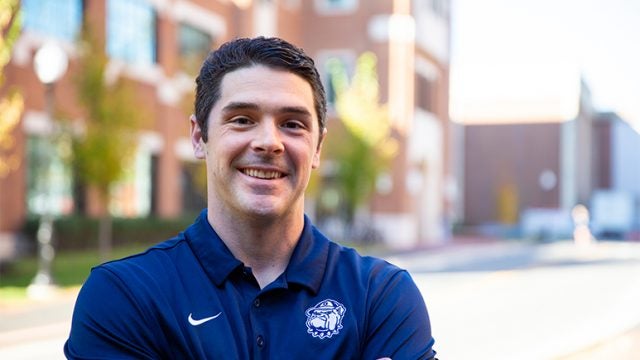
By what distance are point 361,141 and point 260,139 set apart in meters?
Result: 28.6

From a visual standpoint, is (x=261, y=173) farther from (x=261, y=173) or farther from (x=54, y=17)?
(x=54, y=17)

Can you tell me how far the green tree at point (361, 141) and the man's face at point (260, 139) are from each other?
28205mm

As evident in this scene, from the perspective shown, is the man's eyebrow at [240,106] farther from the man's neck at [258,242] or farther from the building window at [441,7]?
the building window at [441,7]

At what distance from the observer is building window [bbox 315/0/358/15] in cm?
3778

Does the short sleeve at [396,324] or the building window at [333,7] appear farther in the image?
the building window at [333,7]

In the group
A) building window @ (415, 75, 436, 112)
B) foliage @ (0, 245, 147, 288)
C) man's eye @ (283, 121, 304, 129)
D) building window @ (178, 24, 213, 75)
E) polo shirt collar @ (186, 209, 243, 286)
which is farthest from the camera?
building window @ (415, 75, 436, 112)

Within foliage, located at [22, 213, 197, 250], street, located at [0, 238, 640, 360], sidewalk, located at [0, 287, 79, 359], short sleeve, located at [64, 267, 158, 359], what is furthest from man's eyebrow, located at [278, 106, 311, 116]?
foliage, located at [22, 213, 197, 250]

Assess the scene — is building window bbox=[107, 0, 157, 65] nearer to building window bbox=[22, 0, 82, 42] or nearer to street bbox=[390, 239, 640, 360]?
building window bbox=[22, 0, 82, 42]

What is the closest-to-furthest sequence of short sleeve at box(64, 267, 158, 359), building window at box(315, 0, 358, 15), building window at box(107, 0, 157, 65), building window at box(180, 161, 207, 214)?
short sleeve at box(64, 267, 158, 359), building window at box(107, 0, 157, 65), building window at box(180, 161, 207, 214), building window at box(315, 0, 358, 15)

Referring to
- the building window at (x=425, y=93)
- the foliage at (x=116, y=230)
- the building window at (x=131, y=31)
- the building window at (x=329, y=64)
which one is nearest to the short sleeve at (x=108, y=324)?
the foliage at (x=116, y=230)

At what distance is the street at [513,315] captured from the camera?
10.0m

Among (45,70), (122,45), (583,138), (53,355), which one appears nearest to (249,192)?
(53,355)

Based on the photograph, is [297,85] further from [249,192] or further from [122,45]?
[122,45]

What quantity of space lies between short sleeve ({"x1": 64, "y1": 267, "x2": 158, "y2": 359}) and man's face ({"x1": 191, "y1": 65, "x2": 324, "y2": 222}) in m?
0.42
